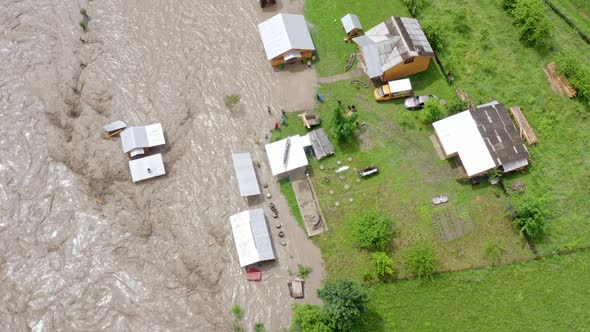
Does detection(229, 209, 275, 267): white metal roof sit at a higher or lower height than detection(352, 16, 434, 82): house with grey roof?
lower

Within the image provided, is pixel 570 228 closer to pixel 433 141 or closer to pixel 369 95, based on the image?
pixel 433 141

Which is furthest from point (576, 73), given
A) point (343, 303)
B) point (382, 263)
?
point (343, 303)

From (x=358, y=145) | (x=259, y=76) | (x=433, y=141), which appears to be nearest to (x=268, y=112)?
(x=259, y=76)

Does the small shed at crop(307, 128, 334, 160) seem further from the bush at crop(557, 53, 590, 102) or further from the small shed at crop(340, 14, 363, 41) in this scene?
the bush at crop(557, 53, 590, 102)

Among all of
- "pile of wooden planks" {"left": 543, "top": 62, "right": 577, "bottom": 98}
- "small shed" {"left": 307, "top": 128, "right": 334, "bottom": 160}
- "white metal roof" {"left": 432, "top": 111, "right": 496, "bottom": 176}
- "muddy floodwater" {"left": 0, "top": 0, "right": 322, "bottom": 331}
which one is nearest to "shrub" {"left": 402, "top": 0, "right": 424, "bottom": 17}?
"muddy floodwater" {"left": 0, "top": 0, "right": 322, "bottom": 331}

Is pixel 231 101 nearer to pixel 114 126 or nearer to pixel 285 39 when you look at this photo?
pixel 285 39

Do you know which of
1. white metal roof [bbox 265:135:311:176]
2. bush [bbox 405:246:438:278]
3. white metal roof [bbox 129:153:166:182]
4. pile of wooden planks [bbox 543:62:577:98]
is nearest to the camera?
bush [bbox 405:246:438:278]
